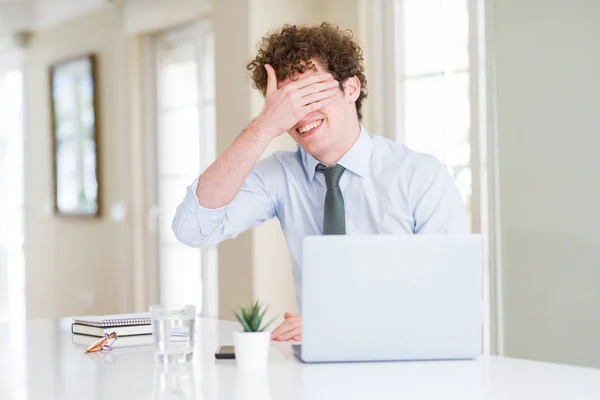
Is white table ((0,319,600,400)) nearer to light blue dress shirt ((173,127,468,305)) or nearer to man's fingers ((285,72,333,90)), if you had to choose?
light blue dress shirt ((173,127,468,305))

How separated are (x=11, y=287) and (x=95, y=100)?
215 centimetres

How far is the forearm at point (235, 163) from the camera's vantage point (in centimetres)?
210

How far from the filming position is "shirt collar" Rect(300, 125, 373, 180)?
2.29 m

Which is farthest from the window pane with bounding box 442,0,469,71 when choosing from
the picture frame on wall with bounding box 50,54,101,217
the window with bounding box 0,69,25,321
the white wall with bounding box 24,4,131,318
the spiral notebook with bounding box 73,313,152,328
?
the window with bounding box 0,69,25,321

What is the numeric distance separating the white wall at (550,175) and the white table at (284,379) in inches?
65.0

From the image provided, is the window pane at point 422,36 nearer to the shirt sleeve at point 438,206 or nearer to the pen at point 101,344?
the shirt sleeve at point 438,206

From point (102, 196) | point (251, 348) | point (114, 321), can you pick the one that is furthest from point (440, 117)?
point (102, 196)

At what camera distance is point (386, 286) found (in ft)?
4.99

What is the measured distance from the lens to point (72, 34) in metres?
6.17

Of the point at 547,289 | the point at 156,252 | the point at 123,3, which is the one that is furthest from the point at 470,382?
the point at 123,3

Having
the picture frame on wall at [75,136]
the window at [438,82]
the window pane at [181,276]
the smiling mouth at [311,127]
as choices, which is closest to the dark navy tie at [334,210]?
the smiling mouth at [311,127]

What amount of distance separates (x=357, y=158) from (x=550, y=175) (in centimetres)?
124

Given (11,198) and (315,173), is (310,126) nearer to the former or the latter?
(315,173)

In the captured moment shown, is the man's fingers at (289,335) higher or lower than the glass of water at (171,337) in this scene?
lower
